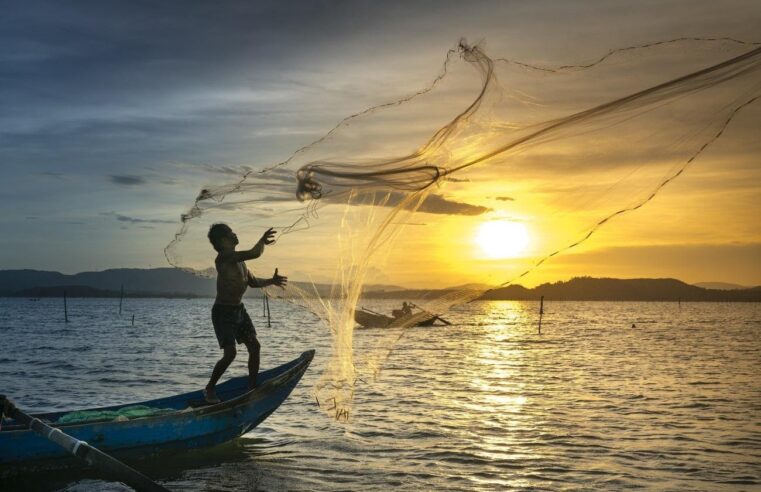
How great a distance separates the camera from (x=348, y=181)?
9273 millimetres

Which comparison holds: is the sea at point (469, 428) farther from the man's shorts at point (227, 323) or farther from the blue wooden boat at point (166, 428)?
the man's shorts at point (227, 323)

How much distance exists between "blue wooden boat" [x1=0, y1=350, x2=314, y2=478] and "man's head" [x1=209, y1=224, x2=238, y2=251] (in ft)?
8.43

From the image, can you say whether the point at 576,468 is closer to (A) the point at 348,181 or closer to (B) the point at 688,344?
(A) the point at 348,181

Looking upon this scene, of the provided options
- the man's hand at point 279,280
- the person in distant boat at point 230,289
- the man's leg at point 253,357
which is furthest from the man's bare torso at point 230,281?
the man's leg at point 253,357

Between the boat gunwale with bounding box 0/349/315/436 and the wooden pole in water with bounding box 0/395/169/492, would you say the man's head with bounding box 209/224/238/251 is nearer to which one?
the boat gunwale with bounding box 0/349/315/436

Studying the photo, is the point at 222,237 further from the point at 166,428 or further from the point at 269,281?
the point at 166,428

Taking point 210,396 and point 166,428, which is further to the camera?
point 210,396

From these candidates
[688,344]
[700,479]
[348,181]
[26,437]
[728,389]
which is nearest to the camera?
[348,181]

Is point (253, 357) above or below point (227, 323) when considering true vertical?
below

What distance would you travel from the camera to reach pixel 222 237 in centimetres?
1067

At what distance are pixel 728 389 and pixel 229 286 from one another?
1976cm

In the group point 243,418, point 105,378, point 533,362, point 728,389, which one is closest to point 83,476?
point 243,418

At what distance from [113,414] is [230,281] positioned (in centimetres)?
273

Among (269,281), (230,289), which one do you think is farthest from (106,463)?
(269,281)
